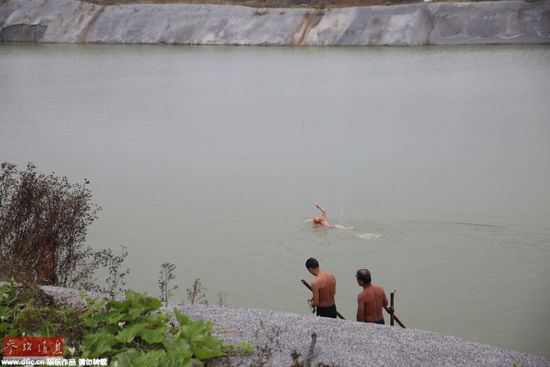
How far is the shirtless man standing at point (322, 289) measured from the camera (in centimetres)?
962

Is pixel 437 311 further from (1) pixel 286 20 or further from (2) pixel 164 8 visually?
(2) pixel 164 8

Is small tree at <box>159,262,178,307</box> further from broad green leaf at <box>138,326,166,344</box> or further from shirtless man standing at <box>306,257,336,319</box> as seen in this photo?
shirtless man standing at <box>306,257,336,319</box>

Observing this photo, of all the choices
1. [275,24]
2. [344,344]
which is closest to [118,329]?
[344,344]

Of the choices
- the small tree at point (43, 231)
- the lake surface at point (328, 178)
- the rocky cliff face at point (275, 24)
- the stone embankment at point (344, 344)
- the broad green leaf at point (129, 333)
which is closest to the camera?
the broad green leaf at point (129, 333)

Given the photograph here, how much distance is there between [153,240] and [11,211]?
11.9 feet

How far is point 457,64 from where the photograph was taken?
1484 inches

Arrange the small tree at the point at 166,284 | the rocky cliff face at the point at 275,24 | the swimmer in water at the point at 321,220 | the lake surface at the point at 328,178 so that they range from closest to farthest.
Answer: the small tree at the point at 166,284, the lake surface at the point at 328,178, the swimmer in water at the point at 321,220, the rocky cliff face at the point at 275,24

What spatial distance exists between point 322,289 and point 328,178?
354 inches

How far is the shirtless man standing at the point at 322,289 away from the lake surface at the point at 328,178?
196cm

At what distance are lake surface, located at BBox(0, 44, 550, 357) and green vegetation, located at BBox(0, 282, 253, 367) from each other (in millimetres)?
3932

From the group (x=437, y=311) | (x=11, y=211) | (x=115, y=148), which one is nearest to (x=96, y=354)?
(x=11, y=211)

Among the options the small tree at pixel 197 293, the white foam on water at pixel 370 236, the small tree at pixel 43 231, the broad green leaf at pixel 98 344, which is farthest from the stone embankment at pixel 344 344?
the white foam on water at pixel 370 236

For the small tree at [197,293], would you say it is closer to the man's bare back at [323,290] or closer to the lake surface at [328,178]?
the lake surface at [328,178]

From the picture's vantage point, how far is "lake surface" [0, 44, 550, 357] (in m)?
12.8
